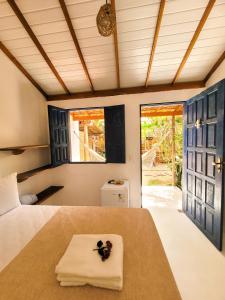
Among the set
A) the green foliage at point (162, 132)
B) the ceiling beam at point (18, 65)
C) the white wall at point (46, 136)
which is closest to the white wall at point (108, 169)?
the white wall at point (46, 136)

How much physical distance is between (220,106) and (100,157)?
9.86 ft

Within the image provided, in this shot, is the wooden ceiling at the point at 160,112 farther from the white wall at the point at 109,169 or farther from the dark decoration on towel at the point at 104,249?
the dark decoration on towel at the point at 104,249

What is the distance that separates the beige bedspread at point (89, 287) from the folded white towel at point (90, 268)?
0.11ft

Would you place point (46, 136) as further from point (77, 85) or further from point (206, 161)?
point (206, 161)

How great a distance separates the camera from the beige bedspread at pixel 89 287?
865 millimetres

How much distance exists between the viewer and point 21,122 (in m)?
2.71

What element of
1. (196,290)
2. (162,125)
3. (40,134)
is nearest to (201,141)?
(196,290)

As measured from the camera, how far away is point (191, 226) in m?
2.62

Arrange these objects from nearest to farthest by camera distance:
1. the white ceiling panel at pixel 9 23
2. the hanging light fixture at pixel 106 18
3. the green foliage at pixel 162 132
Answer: the hanging light fixture at pixel 106 18, the white ceiling panel at pixel 9 23, the green foliage at pixel 162 132

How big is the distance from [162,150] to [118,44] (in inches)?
165

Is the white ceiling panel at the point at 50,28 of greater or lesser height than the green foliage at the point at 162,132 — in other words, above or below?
above

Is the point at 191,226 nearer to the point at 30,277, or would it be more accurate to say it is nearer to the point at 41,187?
the point at 30,277

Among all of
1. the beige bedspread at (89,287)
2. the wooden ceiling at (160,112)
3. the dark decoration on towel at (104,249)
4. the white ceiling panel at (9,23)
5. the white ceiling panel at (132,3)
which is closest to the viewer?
the beige bedspread at (89,287)

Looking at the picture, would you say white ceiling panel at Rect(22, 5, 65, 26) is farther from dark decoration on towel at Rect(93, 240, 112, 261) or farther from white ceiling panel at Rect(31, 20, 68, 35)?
dark decoration on towel at Rect(93, 240, 112, 261)
